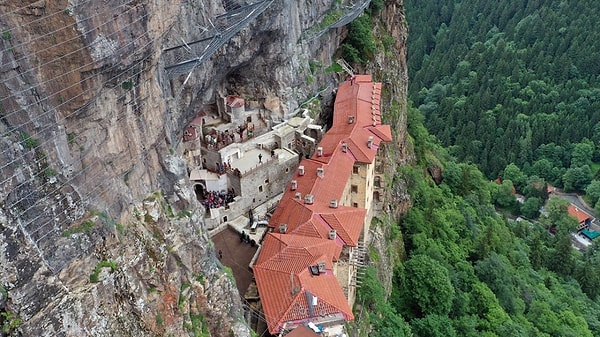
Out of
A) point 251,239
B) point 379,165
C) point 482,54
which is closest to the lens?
point 251,239

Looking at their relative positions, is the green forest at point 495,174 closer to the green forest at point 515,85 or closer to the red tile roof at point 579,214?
the green forest at point 515,85

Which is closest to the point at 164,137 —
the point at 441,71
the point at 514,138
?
the point at 514,138

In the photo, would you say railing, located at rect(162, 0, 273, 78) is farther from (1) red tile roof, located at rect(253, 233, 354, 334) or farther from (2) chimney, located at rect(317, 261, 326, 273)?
(2) chimney, located at rect(317, 261, 326, 273)

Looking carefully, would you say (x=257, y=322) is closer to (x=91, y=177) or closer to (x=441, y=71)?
(x=91, y=177)

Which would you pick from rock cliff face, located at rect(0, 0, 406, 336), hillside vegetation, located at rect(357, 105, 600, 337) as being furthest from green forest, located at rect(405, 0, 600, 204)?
rock cliff face, located at rect(0, 0, 406, 336)

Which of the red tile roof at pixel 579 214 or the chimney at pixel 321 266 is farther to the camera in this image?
the red tile roof at pixel 579 214

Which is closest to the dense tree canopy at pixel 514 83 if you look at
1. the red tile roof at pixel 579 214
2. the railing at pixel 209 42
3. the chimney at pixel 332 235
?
the red tile roof at pixel 579 214

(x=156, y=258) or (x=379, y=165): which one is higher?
(x=156, y=258)
